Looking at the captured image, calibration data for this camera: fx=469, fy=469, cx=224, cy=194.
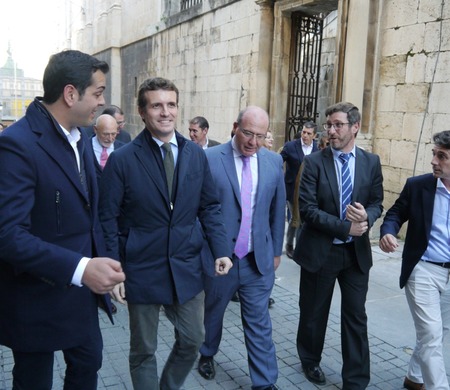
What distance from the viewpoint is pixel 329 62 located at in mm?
11094

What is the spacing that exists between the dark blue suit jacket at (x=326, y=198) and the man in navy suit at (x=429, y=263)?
194 mm

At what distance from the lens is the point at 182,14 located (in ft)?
46.4

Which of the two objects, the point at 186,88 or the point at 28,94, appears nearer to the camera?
the point at 186,88

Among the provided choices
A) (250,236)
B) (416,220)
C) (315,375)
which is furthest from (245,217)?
(315,375)

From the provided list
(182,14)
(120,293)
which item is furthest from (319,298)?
(182,14)

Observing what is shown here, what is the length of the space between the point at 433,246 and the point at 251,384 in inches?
63.7

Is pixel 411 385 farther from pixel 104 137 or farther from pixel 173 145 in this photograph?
pixel 104 137

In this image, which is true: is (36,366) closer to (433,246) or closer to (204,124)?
(433,246)

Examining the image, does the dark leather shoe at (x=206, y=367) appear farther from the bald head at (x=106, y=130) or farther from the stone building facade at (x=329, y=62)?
the stone building facade at (x=329, y=62)

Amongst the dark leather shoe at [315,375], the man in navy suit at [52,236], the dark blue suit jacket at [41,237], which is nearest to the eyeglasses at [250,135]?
the man in navy suit at [52,236]

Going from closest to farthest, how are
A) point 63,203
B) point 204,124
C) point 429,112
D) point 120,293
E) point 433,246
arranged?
point 63,203
point 120,293
point 433,246
point 204,124
point 429,112

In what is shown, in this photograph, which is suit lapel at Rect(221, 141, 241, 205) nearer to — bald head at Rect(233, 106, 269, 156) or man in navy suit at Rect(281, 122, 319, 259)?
bald head at Rect(233, 106, 269, 156)

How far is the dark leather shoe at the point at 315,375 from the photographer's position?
11.4 ft

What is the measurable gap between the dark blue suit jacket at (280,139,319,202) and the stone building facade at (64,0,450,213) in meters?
1.52
